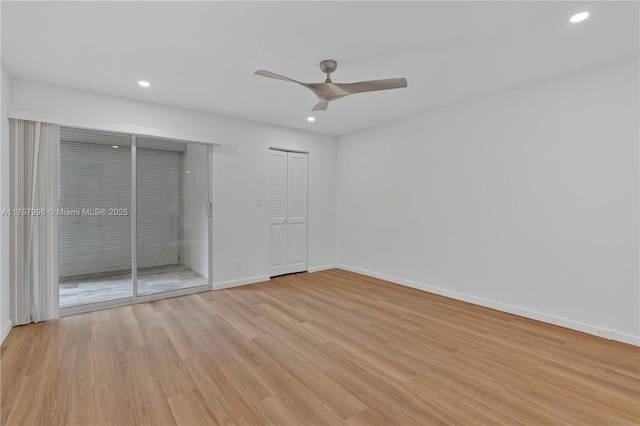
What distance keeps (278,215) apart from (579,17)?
429 centimetres

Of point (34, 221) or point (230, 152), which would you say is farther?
point (230, 152)

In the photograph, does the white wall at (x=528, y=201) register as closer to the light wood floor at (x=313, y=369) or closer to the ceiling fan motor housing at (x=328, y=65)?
the light wood floor at (x=313, y=369)

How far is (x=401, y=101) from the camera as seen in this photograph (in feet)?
12.7

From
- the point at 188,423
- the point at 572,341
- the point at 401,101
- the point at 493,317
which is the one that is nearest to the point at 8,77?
the point at 188,423

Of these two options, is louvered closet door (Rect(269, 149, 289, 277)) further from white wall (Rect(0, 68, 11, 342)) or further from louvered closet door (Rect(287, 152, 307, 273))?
white wall (Rect(0, 68, 11, 342))

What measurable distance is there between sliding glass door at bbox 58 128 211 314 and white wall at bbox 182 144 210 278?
0.01 meters

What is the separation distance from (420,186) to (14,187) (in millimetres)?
4871

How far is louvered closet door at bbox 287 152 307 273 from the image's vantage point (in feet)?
17.6

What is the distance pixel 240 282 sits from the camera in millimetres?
4664

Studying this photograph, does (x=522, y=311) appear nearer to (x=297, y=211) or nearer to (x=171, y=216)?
(x=297, y=211)

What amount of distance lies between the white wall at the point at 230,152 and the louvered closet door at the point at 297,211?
149 mm

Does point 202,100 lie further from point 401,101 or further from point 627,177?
point 627,177

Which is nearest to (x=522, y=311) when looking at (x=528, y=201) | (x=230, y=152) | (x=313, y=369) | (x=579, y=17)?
(x=528, y=201)

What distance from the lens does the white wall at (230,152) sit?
132 inches
